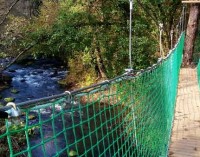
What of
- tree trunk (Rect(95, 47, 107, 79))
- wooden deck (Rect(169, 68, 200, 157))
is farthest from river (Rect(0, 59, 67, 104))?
wooden deck (Rect(169, 68, 200, 157))

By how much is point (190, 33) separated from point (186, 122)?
4.43m

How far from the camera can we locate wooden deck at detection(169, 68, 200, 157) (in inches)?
138

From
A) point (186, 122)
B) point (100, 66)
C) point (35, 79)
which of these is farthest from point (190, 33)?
point (35, 79)

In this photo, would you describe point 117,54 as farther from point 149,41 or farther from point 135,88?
point 135,88

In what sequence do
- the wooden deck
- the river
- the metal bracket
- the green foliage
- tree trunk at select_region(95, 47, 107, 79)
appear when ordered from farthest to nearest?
the river → tree trunk at select_region(95, 47, 107, 79) → the green foliage → the wooden deck → the metal bracket

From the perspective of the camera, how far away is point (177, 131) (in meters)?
4.02

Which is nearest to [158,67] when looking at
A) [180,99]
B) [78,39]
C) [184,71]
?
[180,99]

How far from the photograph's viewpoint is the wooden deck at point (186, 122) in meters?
3.51

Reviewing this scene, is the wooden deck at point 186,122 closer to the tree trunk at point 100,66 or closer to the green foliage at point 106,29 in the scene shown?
the green foliage at point 106,29

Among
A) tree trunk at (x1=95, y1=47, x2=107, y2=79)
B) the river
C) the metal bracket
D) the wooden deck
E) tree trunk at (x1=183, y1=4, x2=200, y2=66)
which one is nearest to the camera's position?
the metal bracket

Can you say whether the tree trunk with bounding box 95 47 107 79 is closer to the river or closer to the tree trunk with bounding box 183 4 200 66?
the river

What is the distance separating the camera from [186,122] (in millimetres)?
4305

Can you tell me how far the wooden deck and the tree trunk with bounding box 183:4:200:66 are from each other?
75.6 inches

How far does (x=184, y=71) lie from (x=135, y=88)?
15.8 ft
